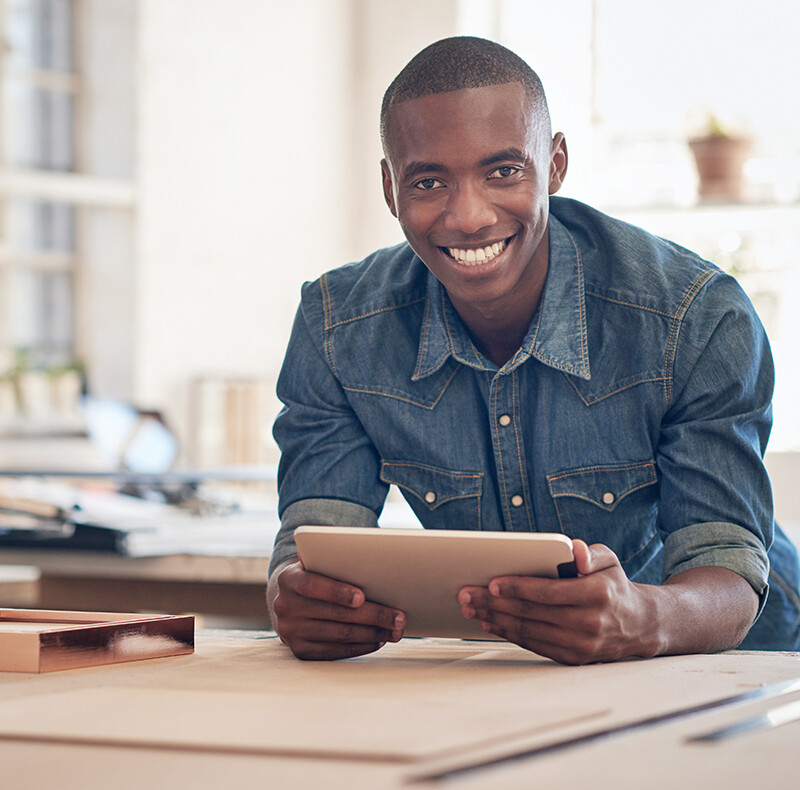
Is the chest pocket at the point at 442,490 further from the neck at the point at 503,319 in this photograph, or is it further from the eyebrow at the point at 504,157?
the eyebrow at the point at 504,157

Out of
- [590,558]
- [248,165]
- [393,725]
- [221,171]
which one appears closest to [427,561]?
[590,558]

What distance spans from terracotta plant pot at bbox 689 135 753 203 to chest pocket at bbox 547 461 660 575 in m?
3.95

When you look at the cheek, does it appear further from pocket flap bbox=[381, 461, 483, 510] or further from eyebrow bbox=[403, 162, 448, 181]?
pocket flap bbox=[381, 461, 483, 510]

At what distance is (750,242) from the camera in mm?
5312

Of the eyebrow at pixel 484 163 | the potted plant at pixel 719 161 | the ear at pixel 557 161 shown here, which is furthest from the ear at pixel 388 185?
the potted plant at pixel 719 161

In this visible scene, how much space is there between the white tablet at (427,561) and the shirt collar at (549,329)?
389mm

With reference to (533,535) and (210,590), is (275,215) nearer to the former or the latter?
(210,590)

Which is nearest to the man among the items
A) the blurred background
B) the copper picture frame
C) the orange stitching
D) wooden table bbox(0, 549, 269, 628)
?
the orange stitching

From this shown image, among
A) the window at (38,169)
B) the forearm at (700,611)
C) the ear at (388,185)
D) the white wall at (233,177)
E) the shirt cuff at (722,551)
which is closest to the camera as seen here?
the forearm at (700,611)

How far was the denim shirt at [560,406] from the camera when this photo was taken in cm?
145

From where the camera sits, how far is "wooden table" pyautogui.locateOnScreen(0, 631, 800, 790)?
72 centimetres

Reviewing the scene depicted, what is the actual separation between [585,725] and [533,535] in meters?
0.27

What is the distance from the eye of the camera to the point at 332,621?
49.3 inches

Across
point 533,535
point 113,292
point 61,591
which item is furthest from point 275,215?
point 533,535
